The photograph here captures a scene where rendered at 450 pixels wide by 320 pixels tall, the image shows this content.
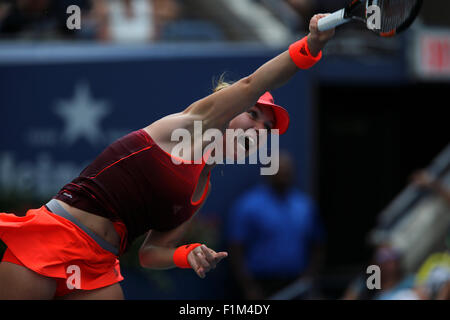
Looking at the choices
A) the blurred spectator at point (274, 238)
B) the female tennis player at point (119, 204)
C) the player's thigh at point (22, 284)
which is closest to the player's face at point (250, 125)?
the female tennis player at point (119, 204)

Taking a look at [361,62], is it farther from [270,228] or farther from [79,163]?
[79,163]

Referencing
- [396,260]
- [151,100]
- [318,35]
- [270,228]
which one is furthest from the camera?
[151,100]

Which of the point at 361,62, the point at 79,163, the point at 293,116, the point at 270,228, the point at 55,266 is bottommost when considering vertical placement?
the point at 55,266

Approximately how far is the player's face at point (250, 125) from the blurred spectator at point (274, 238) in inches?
134

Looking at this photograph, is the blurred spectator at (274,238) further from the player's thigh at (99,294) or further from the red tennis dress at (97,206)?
the red tennis dress at (97,206)

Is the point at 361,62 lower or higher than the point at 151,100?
higher

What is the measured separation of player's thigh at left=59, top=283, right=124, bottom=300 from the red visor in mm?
904

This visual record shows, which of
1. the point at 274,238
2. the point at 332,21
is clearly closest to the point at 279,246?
the point at 274,238

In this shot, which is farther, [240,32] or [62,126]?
[240,32]

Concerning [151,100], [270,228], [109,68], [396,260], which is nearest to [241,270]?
[270,228]

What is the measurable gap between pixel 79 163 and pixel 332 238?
3.17 meters

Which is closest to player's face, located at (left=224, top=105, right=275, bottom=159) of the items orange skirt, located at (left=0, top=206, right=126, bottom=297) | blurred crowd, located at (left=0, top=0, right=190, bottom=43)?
orange skirt, located at (left=0, top=206, right=126, bottom=297)

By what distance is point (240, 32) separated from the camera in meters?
7.83

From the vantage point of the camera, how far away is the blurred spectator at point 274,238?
20.8 feet
